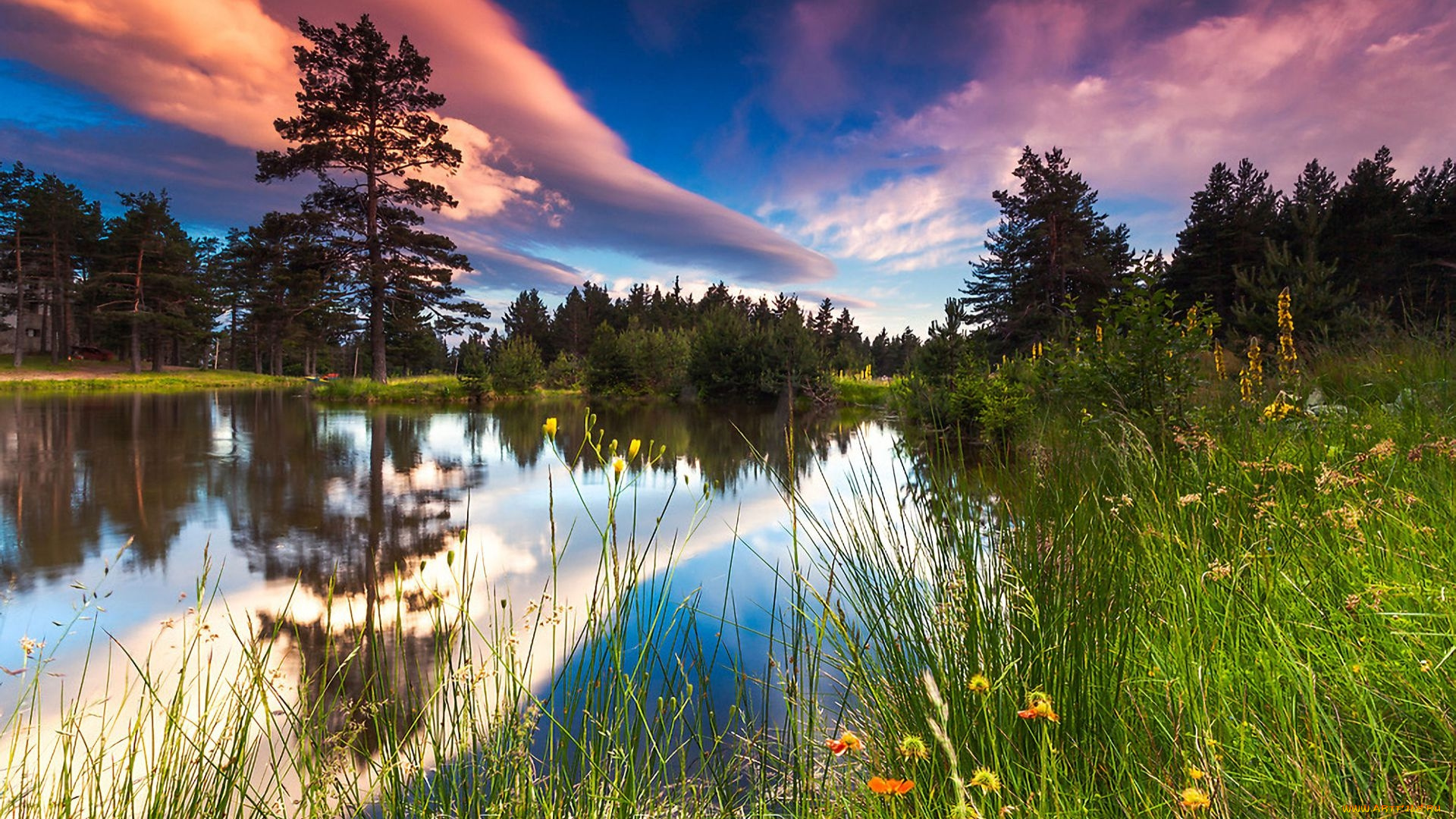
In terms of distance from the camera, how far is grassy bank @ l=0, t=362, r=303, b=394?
23.0 metres

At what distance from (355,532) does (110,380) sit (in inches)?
1244

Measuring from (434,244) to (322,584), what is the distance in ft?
75.3

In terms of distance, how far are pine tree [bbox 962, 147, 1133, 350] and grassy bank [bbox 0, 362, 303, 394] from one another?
35033mm

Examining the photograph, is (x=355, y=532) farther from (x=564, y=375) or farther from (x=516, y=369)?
(x=564, y=375)

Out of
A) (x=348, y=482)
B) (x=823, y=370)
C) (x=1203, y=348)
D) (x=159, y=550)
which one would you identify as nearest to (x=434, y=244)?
(x=823, y=370)

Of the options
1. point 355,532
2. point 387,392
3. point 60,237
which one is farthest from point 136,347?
point 355,532

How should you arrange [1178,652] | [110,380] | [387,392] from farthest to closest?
1. [110,380]
2. [387,392]
3. [1178,652]

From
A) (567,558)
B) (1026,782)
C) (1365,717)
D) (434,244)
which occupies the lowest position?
(567,558)

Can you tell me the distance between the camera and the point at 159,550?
13.3 ft

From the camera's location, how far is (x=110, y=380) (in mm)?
25547

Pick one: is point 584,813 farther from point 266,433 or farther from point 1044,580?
point 266,433

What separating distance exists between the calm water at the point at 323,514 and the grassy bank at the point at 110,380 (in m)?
16.1

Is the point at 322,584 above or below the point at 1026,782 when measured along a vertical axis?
below

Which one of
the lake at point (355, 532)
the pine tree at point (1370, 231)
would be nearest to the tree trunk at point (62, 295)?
the lake at point (355, 532)
